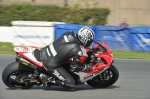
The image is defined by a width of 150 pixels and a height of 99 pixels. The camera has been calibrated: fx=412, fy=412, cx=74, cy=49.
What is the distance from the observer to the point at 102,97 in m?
7.74

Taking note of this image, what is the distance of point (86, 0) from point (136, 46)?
874cm

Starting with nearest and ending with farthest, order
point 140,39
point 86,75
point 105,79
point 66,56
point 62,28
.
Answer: point 66,56 < point 86,75 < point 105,79 < point 140,39 < point 62,28

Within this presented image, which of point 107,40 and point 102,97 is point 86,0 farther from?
point 102,97

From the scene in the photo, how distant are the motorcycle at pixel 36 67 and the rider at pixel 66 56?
5.2 inches

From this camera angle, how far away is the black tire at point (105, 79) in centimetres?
A: 839

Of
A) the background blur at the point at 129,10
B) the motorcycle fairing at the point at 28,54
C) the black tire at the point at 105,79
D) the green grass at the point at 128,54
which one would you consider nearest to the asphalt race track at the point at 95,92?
the black tire at the point at 105,79

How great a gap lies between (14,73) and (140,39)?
952 cm

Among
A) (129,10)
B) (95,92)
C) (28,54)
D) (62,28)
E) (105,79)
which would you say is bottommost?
(95,92)

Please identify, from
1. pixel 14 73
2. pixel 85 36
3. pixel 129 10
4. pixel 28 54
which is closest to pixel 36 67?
pixel 28 54

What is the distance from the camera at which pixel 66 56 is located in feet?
26.1

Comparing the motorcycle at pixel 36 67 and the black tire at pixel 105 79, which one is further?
the black tire at pixel 105 79

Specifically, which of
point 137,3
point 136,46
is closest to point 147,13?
point 137,3

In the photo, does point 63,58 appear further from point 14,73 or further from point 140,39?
point 140,39

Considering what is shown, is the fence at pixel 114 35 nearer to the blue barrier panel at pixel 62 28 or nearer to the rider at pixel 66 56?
the blue barrier panel at pixel 62 28
